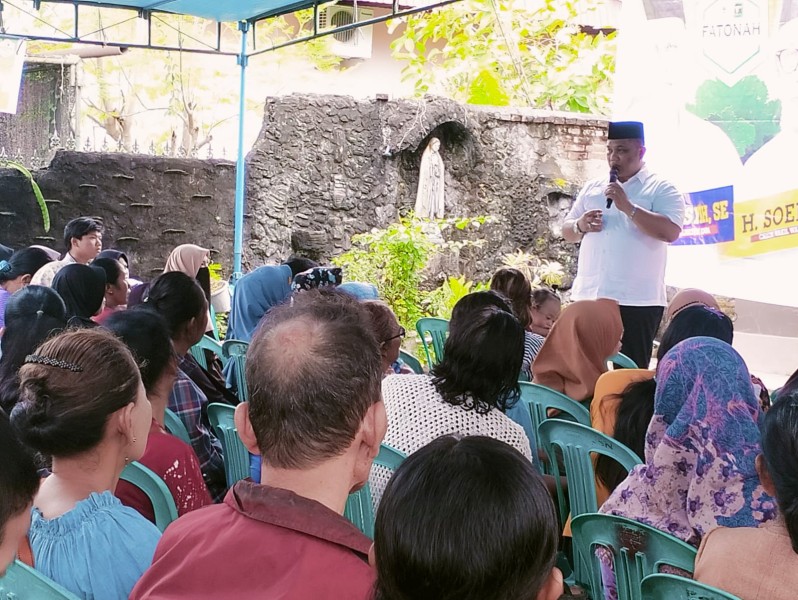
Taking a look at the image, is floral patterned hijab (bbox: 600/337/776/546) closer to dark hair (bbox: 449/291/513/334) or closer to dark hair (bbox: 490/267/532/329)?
dark hair (bbox: 449/291/513/334)

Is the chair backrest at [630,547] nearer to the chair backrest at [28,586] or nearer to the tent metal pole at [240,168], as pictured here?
the chair backrest at [28,586]

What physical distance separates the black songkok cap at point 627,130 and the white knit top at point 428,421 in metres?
2.58

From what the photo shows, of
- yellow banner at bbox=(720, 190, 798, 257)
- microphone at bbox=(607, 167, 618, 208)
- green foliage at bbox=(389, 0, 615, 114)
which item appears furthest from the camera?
green foliage at bbox=(389, 0, 615, 114)

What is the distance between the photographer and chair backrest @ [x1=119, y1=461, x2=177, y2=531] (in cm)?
204

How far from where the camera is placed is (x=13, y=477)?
1.20 metres

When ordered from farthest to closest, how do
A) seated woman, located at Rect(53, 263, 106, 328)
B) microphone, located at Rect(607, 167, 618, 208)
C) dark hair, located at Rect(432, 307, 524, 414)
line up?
1. microphone, located at Rect(607, 167, 618, 208)
2. seated woman, located at Rect(53, 263, 106, 328)
3. dark hair, located at Rect(432, 307, 524, 414)

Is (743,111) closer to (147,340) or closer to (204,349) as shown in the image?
(204,349)

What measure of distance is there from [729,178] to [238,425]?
514 cm

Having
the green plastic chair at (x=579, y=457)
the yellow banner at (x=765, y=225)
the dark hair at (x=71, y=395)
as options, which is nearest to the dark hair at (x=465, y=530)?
the dark hair at (x=71, y=395)

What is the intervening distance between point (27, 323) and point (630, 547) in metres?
2.14

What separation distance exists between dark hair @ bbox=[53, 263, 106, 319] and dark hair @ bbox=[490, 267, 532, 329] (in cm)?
190

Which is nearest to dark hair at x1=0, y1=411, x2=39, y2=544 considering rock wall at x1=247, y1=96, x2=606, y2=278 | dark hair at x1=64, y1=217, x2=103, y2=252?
dark hair at x1=64, y1=217, x2=103, y2=252

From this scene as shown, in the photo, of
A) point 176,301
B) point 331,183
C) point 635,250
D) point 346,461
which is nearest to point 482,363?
point 346,461

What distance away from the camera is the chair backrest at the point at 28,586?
1.36m
